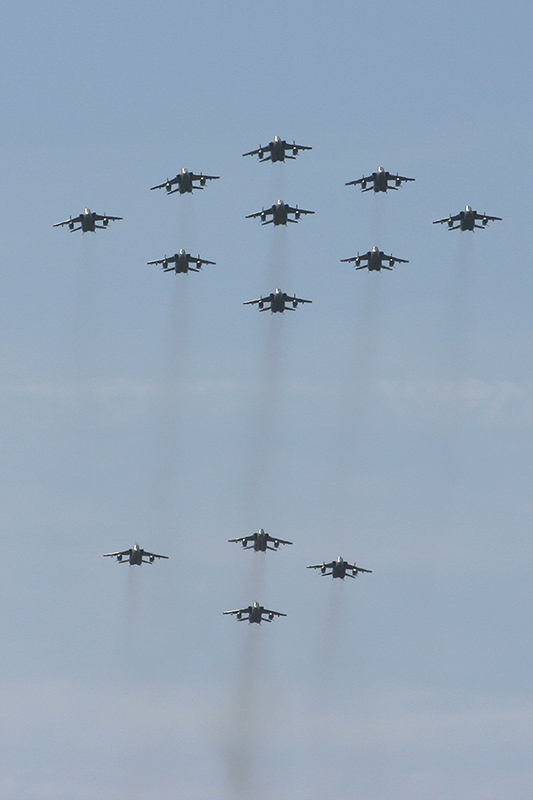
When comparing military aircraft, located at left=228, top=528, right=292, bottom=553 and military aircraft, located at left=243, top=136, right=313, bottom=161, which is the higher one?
military aircraft, located at left=243, top=136, right=313, bottom=161

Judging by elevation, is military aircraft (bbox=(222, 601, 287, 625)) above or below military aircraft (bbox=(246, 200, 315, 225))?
below

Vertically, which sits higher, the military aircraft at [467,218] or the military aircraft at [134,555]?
the military aircraft at [467,218]

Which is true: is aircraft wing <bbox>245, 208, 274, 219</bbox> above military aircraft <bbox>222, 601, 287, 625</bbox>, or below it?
above

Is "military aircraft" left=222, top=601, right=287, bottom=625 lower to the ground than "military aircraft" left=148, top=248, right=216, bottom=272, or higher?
lower

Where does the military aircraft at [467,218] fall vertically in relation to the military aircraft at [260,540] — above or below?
above

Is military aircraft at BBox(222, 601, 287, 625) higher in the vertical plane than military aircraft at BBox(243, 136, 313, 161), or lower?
lower

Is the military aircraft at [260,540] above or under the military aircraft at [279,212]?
under

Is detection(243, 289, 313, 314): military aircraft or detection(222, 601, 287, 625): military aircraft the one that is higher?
detection(243, 289, 313, 314): military aircraft

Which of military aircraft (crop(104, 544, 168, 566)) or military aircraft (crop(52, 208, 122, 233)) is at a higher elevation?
military aircraft (crop(52, 208, 122, 233))

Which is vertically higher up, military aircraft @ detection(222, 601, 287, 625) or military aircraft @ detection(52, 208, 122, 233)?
military aircraft @ detection(52, 208, 122, 233)

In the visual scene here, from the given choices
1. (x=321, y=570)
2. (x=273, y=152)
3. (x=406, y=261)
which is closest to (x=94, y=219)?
(x=273, y=152)

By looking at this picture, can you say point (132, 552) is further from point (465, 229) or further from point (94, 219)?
point (465, 229)

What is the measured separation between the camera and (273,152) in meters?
159

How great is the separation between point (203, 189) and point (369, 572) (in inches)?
1737
